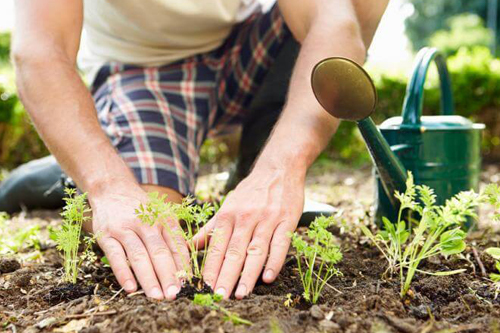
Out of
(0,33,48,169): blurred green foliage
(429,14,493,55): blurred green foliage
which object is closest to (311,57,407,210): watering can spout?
(0,33,48,169): blurred green foliage

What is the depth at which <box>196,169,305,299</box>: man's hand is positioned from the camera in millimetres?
1539

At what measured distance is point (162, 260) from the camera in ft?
5.11

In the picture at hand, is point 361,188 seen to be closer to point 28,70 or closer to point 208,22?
point 208,22

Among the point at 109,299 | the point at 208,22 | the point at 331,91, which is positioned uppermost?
the point at 208,22

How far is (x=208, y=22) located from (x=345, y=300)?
5.99 feet

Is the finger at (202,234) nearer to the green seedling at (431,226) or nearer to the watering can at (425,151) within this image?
the green seedling at (431,226)

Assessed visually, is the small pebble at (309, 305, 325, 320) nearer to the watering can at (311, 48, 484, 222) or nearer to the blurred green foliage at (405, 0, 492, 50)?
the watering can at (311, 48, 484, 222)

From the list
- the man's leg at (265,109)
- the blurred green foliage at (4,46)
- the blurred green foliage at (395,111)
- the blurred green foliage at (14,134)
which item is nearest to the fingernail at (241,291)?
the man's leg at (265,109)

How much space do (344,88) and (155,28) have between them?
1508mm

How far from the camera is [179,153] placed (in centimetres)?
279

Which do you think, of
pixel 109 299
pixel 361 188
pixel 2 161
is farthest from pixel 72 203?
pixel 2 161

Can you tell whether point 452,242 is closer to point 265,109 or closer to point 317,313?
point 317,313

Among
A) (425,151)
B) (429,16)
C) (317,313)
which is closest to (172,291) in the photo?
(317,313)

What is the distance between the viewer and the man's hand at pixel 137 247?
59.9 inches
